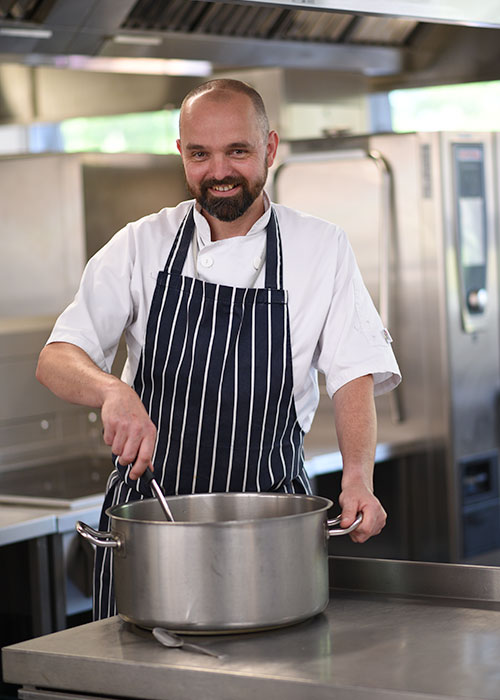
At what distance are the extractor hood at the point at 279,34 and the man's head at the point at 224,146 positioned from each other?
165mm

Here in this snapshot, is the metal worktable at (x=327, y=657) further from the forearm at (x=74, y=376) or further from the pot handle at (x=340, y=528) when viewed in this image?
the forearm at (x=74, y=376)

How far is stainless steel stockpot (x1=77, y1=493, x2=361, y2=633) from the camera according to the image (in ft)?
4.66

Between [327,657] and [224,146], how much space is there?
89cm

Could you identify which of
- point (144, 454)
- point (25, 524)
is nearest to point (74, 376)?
point (144, 454)

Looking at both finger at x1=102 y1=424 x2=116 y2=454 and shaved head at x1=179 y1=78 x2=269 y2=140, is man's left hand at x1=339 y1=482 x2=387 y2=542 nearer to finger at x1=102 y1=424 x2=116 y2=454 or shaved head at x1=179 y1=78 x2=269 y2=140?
finger at x1=102 y1=424 x2=116 y2=454

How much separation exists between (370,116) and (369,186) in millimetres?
621

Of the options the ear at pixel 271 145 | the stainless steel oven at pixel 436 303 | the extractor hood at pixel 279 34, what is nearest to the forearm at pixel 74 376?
the ear at pixel 271 145

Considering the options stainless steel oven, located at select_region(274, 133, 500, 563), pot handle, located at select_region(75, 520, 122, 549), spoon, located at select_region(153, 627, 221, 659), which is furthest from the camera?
stainless steel oven, located at select_region(274, 133, 500, 563)

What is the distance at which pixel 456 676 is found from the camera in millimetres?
1279

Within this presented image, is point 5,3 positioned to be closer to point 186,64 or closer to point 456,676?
point 186,64

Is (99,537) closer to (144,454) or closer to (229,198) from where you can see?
(144,454)

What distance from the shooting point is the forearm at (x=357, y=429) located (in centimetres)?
181

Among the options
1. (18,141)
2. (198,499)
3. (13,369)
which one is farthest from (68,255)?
(198,499)

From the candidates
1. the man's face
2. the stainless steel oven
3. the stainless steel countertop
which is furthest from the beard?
the stainless steel oven
